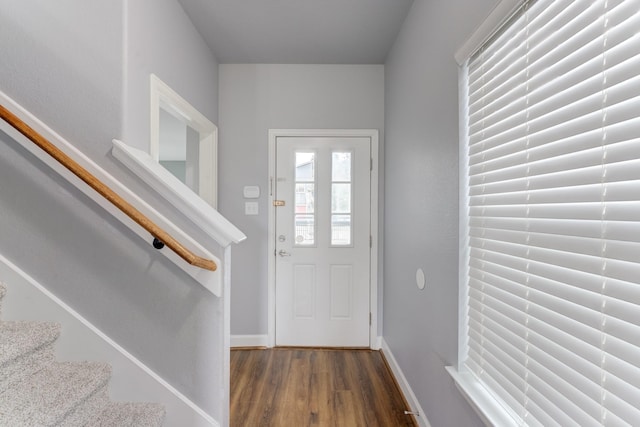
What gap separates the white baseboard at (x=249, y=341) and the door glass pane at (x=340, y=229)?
109 cm

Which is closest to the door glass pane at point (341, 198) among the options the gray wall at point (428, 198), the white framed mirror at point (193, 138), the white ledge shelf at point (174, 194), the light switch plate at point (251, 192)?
the gray wall at point (428, 198)

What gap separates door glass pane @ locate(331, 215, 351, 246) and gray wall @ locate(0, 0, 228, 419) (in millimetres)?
1518

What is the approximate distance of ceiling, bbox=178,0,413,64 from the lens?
2113 millimetres

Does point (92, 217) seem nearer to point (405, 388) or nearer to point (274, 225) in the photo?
point (274, 225)

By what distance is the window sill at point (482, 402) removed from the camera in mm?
1024

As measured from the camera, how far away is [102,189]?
1377mm

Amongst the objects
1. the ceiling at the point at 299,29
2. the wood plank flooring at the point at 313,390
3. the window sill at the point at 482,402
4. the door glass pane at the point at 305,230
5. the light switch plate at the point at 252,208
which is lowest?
the wood plank flooring at the point at 313,390

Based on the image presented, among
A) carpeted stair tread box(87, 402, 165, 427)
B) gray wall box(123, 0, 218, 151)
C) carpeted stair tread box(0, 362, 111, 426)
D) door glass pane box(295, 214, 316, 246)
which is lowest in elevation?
carpeted stair tread box(87, 402, 165, 427)

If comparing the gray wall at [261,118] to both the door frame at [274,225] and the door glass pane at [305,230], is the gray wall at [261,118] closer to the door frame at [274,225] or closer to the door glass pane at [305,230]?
the door frame at [274,225]

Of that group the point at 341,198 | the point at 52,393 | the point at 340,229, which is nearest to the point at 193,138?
the point at 341,198

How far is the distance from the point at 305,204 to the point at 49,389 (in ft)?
6.75

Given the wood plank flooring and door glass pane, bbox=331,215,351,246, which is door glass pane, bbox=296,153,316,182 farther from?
the wood plank flooring

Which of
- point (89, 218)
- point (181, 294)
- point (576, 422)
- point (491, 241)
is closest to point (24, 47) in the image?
point (89, 218)

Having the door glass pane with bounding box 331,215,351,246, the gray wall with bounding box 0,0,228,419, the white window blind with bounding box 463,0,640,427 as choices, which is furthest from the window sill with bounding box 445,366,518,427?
the door glass pane with bounding box 331,215,351,246
